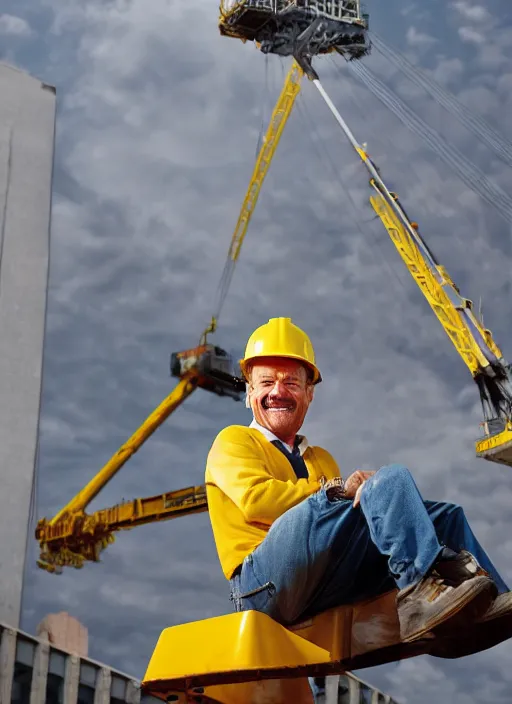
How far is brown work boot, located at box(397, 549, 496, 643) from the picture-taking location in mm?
7539

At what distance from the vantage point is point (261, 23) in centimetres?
3794

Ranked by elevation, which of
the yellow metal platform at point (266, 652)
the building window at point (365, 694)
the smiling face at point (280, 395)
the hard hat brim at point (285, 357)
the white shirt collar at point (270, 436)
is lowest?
the yellow metal platform at point (266, 652)

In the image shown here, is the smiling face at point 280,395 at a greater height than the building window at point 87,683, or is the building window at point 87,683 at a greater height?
the building window at point 87,683

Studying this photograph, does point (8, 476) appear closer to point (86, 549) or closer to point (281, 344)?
point (86, 549)

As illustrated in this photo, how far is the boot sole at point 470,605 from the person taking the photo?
296 inches

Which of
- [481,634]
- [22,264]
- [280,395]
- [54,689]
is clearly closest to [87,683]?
[54,689]

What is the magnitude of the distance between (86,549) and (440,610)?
43258 millimetres

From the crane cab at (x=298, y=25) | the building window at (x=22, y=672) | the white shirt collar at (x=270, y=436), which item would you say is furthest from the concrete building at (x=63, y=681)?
the white shirt collar at (x=270, y=436)

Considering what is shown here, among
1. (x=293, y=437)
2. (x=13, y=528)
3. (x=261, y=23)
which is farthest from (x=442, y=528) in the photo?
(x=13, y=528)

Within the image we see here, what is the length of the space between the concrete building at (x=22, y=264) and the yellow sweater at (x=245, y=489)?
37577 millimetres

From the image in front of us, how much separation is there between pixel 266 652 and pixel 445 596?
4.80ft

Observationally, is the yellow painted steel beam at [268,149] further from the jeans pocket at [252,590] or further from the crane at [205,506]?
the jeans pocket at [252,590]

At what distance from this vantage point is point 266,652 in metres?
8.22

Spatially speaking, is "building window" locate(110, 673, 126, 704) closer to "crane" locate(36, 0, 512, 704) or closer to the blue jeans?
"crane" locate(36, 0, 512, 704)
